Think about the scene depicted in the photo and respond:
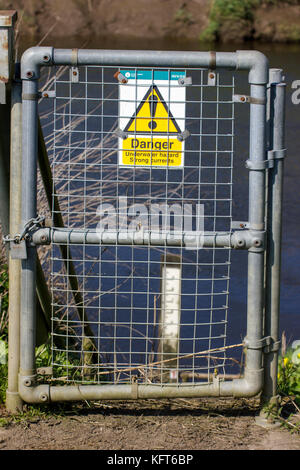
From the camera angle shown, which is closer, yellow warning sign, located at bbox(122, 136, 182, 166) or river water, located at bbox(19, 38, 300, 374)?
yellow warning sign, located at bbox(122, 136, 182, 166)

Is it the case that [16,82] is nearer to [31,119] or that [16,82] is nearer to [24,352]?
[31,119]

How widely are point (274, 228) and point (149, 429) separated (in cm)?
101

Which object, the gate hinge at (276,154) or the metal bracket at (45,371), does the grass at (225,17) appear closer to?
the gate hinge at (276,154)

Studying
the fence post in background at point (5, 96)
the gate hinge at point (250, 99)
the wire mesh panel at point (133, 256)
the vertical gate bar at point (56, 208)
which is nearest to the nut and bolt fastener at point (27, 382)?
the wire mesh panel at point (133, 256)

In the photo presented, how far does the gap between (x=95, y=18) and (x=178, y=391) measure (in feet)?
68.6

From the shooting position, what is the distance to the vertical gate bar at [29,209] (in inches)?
140

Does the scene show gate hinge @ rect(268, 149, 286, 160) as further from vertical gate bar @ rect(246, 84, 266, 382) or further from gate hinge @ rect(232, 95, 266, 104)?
gate hinge @ rect(232, 95, 266, 104)

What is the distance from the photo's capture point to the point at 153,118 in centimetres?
359

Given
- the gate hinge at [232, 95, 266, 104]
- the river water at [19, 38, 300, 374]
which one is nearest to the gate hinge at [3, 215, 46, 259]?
the gate hinge at [232, 95, 266, 104]

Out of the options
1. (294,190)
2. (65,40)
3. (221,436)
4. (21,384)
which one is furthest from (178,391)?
(65,40)

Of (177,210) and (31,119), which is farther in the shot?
(177,210)

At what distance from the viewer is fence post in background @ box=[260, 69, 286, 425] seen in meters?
3.61

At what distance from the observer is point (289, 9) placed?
23.8 m

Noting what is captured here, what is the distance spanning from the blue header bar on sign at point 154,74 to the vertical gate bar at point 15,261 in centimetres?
46
